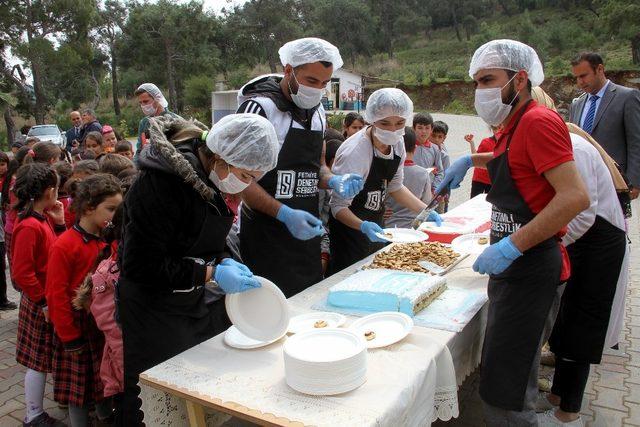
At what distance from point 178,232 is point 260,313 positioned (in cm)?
43

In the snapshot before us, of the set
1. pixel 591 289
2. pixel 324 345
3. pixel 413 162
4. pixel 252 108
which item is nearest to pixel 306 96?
pixel 252 108

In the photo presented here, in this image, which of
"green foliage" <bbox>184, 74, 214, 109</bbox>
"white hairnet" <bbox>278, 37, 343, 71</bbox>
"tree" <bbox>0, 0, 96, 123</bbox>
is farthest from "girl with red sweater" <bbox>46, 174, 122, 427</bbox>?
"green foliage" <bbox>184, 74, 214, 109</bbox>

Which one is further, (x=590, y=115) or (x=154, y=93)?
(x=154, y=93)

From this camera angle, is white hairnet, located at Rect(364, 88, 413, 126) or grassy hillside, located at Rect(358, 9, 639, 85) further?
grassy hillside, located at Rect(358, 9, 639, 85)

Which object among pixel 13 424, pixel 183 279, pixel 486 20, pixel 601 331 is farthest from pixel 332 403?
pixel 486 20

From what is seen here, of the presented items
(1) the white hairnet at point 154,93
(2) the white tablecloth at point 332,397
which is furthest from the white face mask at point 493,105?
(1) the white hairnet at point 154,93

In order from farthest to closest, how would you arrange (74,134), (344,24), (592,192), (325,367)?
(344,24) < (74,134) < (592,192) < (325,367)

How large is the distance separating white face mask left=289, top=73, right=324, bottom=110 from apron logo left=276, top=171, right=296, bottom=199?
1.24ft

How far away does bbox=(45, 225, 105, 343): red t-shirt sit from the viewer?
2.38 meters

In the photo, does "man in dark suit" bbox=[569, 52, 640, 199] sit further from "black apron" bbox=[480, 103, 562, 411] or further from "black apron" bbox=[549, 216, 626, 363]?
"black apron" bbox=[480, 103, 562, 411]

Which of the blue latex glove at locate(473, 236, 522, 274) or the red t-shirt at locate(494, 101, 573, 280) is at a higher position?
the red t-shirt at locate(494, 101, 573, 280)

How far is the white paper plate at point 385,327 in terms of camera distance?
1749mm

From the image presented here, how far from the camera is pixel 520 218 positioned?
1.83 metres

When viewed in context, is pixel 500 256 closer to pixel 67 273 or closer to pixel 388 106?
pixel 388 106
